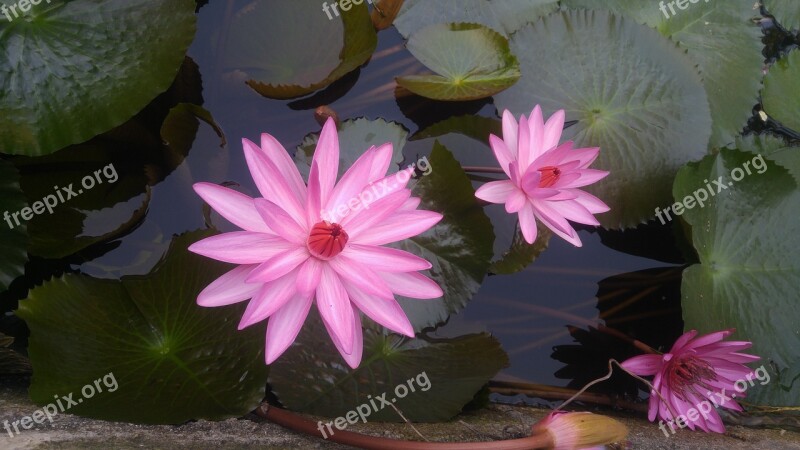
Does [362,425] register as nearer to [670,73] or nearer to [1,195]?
[1,195]

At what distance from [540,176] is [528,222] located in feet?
0.56

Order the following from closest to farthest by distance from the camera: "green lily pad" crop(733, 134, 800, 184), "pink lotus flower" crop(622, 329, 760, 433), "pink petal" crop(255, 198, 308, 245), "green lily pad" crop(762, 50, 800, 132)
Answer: "pink petal" crop(255, 198, 308, 245)
"pink lotus flower" crop(622, 329, 760, 433)
"green lily pad" crop(733, 134, 800, 184)
"green lily pad" crop(762, 50, 800, 132)

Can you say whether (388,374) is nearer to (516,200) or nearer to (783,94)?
(516,200)

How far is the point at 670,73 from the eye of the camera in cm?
215

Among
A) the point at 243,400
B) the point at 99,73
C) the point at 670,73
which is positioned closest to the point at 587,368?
the point at 670,73

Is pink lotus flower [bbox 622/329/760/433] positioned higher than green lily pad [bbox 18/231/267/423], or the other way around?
green lily pad [bbox 18/231/267/423]

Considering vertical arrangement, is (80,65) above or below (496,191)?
above

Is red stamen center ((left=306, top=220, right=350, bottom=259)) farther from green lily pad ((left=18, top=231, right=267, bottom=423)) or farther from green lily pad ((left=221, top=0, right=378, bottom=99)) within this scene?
green lily pad ((left=221, top=0, right=378, bottom=99))

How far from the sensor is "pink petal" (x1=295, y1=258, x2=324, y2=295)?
118cm

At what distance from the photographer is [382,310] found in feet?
4.12

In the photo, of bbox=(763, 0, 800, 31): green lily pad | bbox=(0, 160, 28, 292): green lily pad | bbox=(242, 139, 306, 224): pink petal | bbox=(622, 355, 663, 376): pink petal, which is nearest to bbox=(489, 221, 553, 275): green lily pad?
bbox=(622, 355, 663, 376): pink petal

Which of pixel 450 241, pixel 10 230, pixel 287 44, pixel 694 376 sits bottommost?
pixel 694 376

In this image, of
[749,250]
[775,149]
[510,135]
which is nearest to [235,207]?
[510,135]

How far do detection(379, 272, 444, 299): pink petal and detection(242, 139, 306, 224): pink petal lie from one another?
0.91ft
